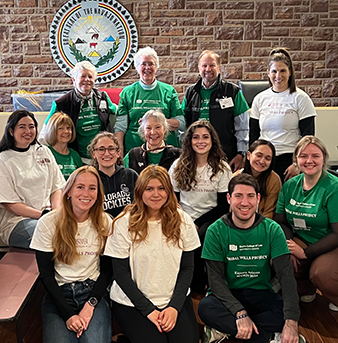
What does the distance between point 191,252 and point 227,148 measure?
137cm

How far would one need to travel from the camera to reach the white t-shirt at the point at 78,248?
2121 mm

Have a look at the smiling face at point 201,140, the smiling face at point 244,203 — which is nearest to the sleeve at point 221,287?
the smiling face at point 244,203

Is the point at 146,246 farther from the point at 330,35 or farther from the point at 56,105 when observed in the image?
the point at 330,35

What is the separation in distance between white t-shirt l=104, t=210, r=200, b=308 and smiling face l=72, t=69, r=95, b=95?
1.52 metres

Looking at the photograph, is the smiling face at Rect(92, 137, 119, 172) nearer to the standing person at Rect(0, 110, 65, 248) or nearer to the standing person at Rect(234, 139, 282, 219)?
the standing person at Rect(0, 110, 65, 248)

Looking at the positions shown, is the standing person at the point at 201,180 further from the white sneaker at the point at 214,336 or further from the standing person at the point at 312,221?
the white sneaker at the point at 214,336

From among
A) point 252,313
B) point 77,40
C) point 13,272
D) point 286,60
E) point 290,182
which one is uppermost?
point 77,40

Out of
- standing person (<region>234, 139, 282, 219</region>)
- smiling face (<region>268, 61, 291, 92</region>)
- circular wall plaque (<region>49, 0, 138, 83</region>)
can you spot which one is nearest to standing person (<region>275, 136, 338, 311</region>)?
standing person (<region>234, 139, 282, 219</region>)

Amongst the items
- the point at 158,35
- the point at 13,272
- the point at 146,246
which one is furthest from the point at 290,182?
the point at 158,35

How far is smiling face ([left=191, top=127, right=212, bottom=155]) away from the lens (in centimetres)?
284

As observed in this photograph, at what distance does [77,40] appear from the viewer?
5.04 m

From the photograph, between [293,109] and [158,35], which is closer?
[293,109]

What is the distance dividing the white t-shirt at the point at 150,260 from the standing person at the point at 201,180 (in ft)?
2.21

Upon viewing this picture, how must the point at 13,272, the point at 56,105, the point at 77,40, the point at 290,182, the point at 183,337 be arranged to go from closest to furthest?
the point at 183,337 < the point at 13,272 < the point at 290,182 < the point at 56,105 < the point at 77,40
